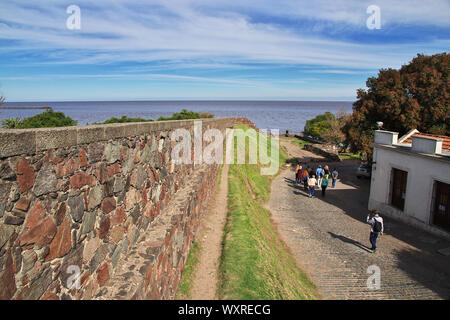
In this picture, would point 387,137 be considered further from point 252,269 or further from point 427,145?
point 252,269

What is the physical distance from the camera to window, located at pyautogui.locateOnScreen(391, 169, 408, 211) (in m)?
15.0

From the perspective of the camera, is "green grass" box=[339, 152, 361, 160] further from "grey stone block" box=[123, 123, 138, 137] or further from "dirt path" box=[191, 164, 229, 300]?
"grey stone block" box=[123, 123, 138, 137]

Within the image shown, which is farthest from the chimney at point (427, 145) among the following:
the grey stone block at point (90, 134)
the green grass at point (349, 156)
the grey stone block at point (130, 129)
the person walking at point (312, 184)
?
the green grass at point (349, 156)

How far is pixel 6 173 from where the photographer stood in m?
2.32

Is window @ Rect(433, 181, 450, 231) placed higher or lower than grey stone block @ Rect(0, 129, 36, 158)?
lower

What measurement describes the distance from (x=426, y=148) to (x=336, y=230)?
511 centimetres

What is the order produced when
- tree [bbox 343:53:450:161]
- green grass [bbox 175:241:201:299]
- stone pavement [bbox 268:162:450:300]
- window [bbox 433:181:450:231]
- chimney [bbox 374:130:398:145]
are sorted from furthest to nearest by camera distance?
tree [bbox 343:53:450:161], chimney [bbox 374:130:398:145], window [bbox 433:181:450:231], stone pavement [bbox 268:162:450:300], green grass [bbox 175:241:201:299]

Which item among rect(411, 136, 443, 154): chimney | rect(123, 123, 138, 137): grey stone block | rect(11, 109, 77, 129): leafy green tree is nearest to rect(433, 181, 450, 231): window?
rect(411, 136, 443, 154): chimney

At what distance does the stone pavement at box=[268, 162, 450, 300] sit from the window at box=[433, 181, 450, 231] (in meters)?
0.68

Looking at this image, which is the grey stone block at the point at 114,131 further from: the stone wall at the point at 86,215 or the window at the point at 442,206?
the window at the point at 442,206

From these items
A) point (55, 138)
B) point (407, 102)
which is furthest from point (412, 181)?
point (55, 138)

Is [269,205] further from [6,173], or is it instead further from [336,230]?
[6,173]

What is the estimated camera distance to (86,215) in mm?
3375
